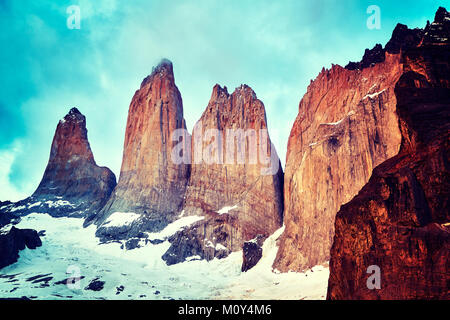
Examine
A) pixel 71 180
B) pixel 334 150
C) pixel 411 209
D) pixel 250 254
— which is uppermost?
pixel 71 180

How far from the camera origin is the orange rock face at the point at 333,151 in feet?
220

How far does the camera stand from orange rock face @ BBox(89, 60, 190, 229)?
4535 inches

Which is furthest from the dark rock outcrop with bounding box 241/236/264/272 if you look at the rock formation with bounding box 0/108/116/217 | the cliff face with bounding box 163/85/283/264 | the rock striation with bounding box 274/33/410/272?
the rock formation with bounding box 0/108/116/217

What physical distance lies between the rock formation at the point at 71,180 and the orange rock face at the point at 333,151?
81.3 m

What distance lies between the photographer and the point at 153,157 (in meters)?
121

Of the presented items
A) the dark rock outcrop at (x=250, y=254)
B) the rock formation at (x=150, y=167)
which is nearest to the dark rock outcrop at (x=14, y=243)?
the rock formation at (x=150, y=167)

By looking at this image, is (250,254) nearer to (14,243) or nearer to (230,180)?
(230,180)

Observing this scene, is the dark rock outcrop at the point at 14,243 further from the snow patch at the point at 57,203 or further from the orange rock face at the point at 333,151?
the orange rock face at the point at 333,151

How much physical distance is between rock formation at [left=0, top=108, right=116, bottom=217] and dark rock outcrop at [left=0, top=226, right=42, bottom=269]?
31755mm

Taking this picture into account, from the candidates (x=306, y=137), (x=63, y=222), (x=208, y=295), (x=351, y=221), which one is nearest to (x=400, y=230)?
(x=351, y=221)

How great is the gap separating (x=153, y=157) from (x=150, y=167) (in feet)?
11.5

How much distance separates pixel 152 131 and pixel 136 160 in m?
11.2

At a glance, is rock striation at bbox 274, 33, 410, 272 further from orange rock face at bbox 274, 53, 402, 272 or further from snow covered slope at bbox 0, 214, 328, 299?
snow covered slope at bbox 0, 214, 328, 299

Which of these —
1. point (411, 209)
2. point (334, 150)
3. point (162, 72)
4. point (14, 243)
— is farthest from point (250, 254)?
point (162, 72)
